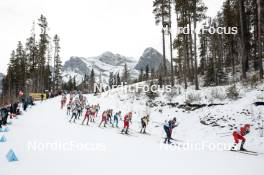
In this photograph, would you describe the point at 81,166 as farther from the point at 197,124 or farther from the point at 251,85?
the point at 251,85

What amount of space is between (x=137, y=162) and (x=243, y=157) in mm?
5050

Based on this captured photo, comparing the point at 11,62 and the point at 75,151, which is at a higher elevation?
the point at 11,62

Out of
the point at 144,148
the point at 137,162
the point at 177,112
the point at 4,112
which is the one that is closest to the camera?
the point at 137,162

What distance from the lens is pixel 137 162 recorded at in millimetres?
8523

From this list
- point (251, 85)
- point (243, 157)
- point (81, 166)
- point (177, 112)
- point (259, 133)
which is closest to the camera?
point (81, 166)

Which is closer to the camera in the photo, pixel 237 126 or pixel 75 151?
pixel 75 151

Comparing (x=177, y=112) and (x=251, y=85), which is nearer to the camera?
(x=251, y=85)

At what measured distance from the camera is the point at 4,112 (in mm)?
16328

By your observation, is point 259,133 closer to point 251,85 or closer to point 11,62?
point 251,85

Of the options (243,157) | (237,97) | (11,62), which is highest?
(11,62)

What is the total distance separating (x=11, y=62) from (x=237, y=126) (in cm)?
5646

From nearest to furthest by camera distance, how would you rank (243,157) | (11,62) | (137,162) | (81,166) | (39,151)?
(81,166) → (137,162) → (39,151) → (243,157) → (11,62)

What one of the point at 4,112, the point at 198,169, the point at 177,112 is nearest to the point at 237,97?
the point at 177,112

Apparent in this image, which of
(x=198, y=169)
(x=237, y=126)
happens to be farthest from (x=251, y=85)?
(x=198, y=169)
